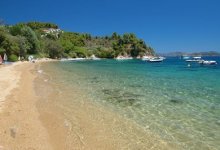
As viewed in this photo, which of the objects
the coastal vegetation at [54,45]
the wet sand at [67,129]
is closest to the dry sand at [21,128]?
the wet sand at [67,129]

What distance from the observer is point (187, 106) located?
15406mm

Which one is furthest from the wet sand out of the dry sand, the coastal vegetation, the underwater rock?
the coastal vegetation

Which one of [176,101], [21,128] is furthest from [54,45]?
[21,128]

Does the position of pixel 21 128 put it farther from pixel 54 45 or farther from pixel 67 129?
pixel 54 45

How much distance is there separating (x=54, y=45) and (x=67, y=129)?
11326 cm

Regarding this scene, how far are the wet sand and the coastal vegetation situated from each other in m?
54.7

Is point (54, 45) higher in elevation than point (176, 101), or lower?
higher

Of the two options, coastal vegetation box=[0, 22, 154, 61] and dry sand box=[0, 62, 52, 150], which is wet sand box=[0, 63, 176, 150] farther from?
coastal vegetation box=[0, 22, 154, 61]

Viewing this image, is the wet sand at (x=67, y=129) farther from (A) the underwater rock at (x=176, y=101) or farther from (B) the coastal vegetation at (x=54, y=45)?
(B) the coastal vegetation at (x=54, y=45)

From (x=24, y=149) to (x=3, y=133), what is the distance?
1699mm

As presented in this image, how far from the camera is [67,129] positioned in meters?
10.8

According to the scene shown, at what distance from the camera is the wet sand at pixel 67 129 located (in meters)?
9.06

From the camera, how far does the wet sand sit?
357 inches

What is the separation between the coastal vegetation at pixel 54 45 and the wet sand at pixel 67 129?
54.7 metres
